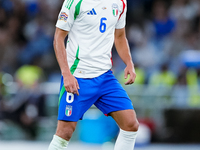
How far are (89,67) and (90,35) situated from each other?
31 centimetres

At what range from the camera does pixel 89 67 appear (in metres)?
4.27

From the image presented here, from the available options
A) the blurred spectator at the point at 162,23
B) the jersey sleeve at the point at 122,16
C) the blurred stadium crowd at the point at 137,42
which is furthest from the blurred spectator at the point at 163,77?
the jersey sleeve at the point at 122,16

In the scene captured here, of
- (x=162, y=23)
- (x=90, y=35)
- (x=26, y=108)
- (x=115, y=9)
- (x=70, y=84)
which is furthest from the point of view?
(x=162, y=23)

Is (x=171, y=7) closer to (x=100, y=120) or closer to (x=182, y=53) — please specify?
(x=182, y=53)

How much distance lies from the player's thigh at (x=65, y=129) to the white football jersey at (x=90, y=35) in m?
0.48

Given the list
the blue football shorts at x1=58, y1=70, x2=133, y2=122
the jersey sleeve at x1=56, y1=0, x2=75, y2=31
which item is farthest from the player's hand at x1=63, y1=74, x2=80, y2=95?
the jersey sleeve at x1=56, y1=0, x2=75, y2=31

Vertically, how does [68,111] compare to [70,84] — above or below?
below

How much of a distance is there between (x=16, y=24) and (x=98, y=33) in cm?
794

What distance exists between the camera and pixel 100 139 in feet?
28.3

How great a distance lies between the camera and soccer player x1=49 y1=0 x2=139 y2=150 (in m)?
4.12

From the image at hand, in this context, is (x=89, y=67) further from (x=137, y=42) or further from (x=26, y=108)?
(x=137, y=42)

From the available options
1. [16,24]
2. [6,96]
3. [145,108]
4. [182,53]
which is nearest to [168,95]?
[145,108]

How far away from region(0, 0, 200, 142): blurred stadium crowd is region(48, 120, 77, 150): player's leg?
494 cm

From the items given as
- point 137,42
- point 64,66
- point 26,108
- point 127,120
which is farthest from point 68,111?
point 137,42
